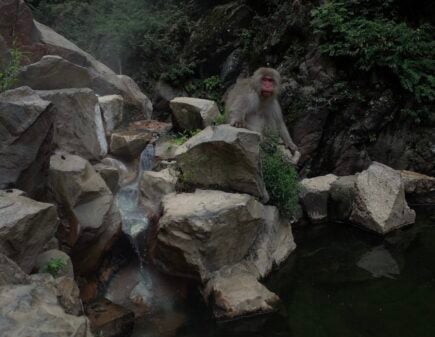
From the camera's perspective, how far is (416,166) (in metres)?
9.12

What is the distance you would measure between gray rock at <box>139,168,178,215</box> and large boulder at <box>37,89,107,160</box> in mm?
807

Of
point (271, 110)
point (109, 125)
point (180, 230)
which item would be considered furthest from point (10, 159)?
point (271, 110)

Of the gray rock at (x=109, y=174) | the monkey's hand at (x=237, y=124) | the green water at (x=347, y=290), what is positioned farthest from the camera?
the monkey's hand at (x=237, y=124)

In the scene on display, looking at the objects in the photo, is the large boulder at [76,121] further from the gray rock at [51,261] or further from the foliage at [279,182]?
the foliage at [279,182]

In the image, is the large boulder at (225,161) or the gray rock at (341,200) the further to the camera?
the gray rock at (341,200)

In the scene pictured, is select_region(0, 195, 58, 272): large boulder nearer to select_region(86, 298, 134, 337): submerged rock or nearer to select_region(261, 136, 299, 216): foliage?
select_region(86, 298, 134, 337): submerged rock

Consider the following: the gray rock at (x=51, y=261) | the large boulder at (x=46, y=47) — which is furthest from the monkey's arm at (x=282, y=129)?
the gray rock at (x=51, y=261)

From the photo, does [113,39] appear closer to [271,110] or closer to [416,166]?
[271,110]

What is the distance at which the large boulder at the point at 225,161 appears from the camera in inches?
232

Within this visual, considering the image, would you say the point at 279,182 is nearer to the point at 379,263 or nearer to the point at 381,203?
the point at 379,263

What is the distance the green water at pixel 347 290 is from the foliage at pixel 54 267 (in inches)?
45.4

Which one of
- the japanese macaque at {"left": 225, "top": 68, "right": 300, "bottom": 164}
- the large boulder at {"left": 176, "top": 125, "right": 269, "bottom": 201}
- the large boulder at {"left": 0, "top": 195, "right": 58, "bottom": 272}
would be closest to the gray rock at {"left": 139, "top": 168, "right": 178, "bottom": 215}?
the large boulder at {"left": 176, "top": 125, "right": 269, "bottom": 201}

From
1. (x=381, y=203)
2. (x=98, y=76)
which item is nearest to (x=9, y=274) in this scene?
(x=381, y=203)

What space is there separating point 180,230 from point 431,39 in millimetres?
6954
